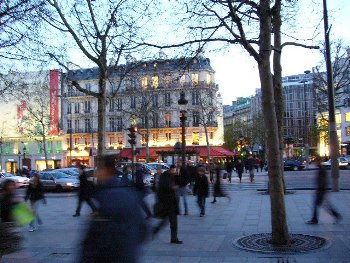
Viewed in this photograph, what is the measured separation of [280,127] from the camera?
20750 mm

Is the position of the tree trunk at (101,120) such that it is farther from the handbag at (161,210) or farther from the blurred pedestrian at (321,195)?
the handbag at (161,210)

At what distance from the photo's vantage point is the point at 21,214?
11.2 m

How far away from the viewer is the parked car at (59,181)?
31203mm

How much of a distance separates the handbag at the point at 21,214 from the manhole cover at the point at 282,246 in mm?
4657

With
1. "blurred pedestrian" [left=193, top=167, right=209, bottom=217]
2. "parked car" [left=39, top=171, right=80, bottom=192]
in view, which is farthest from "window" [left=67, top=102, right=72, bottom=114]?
"blurred pedestrian" [left=193, top=167, right=209, bottom=217]

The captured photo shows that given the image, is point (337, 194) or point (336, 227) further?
point (337, 194)

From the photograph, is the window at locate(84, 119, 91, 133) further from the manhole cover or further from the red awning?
the manhole cover

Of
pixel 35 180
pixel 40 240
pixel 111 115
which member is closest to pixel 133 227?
pixel 40 240

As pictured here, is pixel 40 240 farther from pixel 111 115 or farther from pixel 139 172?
pixel 111 115

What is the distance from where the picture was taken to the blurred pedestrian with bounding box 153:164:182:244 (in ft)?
33.9

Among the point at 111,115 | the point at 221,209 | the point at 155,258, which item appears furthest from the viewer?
the point at 111,115

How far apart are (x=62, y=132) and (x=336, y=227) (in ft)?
237

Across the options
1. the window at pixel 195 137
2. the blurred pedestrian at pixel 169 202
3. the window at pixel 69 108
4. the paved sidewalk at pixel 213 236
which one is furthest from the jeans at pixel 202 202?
the window at pixel 69 108

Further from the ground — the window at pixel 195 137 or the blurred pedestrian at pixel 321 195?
the window at pixel 195 137
